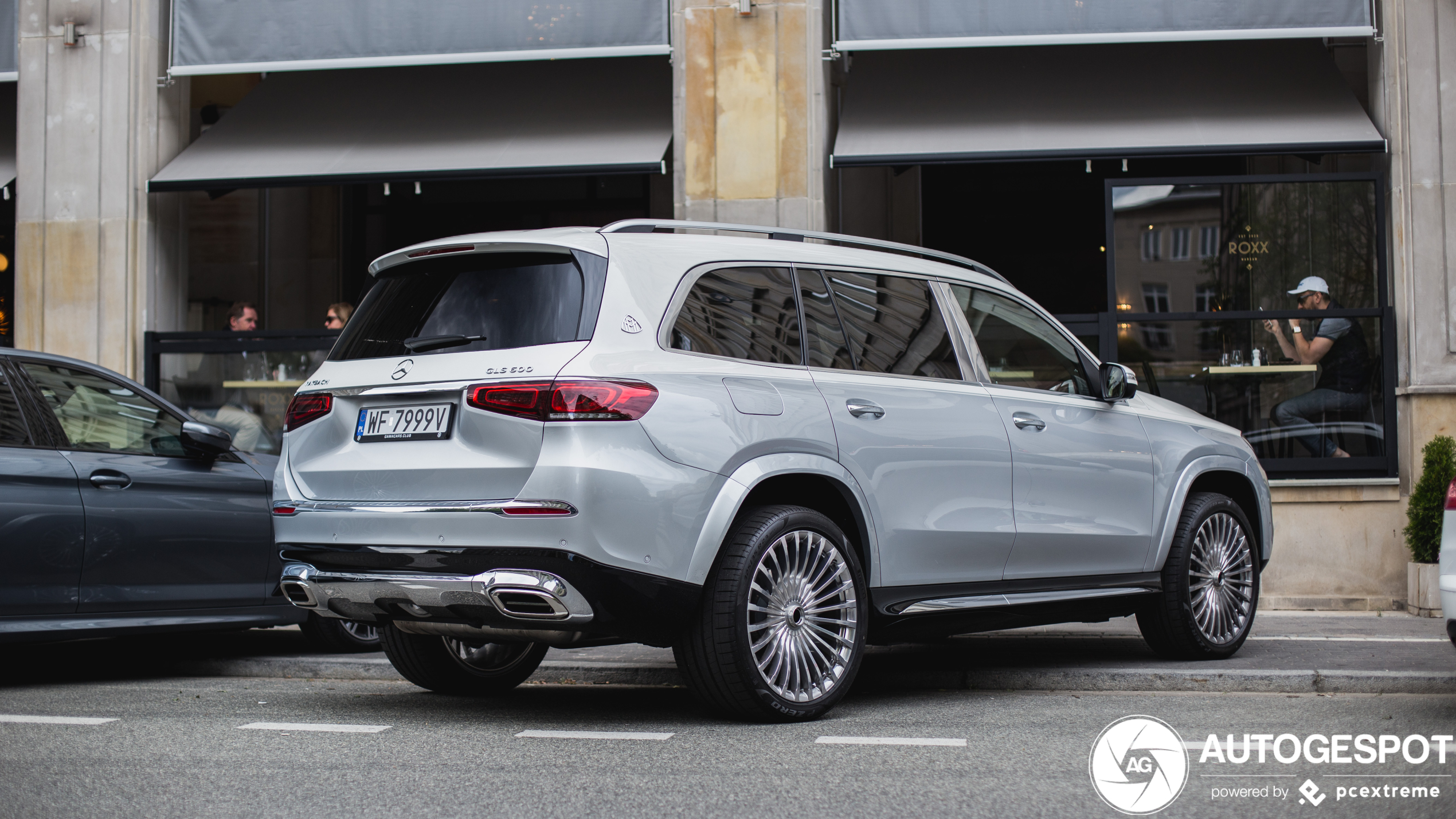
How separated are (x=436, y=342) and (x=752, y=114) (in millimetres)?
6389

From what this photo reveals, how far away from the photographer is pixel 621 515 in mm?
4816

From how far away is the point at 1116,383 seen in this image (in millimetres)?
6773

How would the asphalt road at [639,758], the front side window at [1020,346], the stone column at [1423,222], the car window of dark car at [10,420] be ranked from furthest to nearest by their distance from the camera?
the stone column at [1423,222]
the car window of dark car at [10,420]
the front side window at [1020,346]
the asphalt road at [639,758]

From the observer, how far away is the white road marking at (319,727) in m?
5.33

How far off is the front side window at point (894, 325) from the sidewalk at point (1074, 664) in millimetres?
1510

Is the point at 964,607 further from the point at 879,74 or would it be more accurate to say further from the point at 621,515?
the point at 879,74

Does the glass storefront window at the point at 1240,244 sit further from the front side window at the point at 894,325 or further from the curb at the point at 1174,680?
the front side window at the point at 894,325

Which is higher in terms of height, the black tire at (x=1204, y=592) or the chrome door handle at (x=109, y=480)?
the chrome door handle at (x=109, y=480)

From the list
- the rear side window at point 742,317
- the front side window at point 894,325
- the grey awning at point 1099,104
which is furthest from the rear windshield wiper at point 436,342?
the grey awning at point 1099,104

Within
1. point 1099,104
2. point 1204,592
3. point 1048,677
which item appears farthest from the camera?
point 1099,104

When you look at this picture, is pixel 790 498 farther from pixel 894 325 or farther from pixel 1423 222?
pixel 1423 222

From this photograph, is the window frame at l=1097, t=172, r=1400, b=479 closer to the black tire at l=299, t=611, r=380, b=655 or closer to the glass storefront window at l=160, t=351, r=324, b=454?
the black tire at l=299, t=611, r=380, b=655

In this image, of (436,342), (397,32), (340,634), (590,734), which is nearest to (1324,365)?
(340,634)

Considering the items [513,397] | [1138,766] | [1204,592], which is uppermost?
[513,397]
